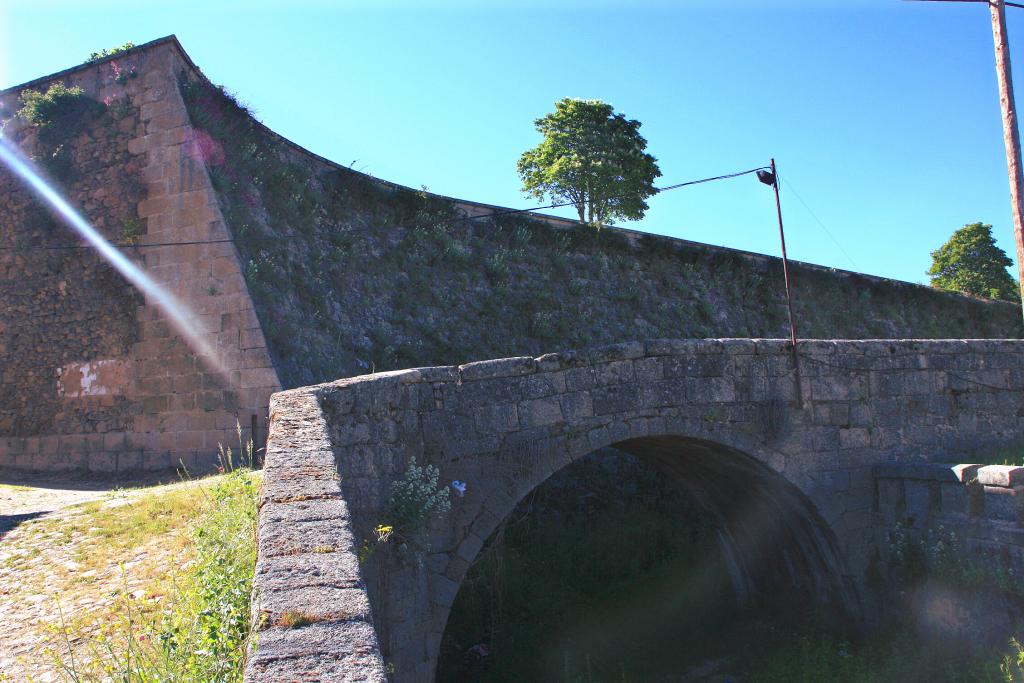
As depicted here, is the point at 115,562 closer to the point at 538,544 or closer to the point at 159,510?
the point at 159,510

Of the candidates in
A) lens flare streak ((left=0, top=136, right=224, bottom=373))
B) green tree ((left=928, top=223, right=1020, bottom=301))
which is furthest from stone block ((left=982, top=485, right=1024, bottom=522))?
green tree ((left=928, top=223, right=1020, bottom=301))

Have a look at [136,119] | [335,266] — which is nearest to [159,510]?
[335,266]

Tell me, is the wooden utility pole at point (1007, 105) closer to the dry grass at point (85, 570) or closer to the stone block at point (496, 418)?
the stone block at point (496, 418)

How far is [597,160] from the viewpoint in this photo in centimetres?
2748

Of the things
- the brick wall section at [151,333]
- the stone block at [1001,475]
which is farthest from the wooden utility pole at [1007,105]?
the brick wall section at [151,333]

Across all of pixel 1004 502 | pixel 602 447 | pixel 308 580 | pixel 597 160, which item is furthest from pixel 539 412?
pixel 597 160

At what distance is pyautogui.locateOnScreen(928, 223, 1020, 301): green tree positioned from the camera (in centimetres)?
3391

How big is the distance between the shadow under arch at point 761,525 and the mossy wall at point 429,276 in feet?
15.2

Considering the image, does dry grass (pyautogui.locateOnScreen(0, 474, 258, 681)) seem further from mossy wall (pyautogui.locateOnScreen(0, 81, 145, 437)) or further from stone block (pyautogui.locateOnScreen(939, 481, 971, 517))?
stone block (pyautogui.locateOnScreen(939, 481, 971, 517))

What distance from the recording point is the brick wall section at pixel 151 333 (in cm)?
1058

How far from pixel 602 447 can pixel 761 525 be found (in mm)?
2912

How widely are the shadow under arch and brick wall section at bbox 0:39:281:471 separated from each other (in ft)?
17.2

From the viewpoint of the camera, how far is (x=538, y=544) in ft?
35.1

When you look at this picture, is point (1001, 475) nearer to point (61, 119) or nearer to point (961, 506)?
point (961, 506)
